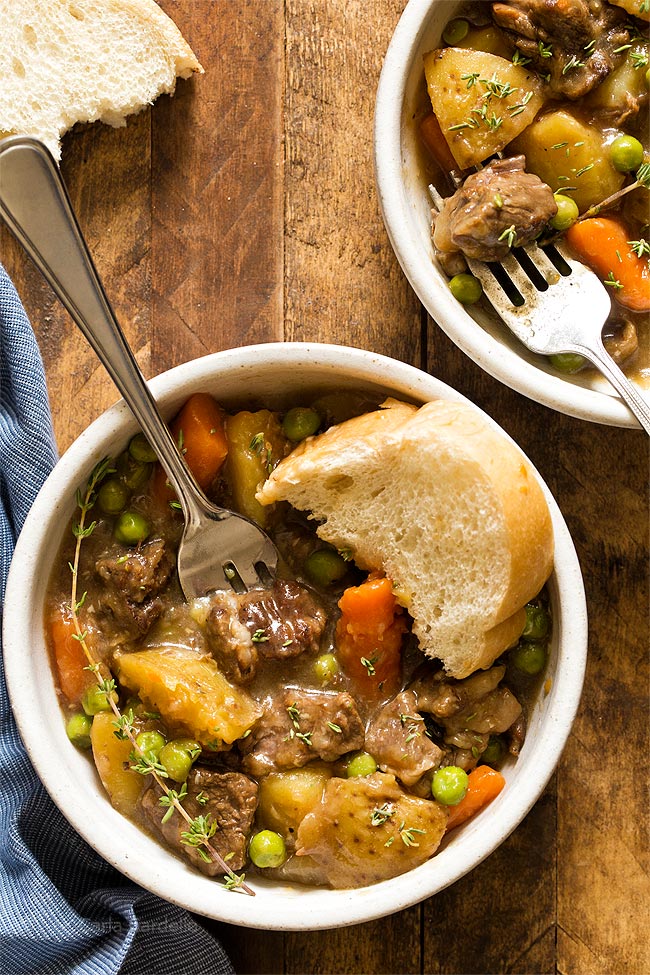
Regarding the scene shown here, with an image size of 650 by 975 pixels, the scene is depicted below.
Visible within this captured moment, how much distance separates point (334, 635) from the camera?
9.13 feet

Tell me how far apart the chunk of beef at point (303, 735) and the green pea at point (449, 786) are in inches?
8.9

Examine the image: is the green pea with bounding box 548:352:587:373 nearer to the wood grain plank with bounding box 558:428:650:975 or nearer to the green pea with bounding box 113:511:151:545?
the wood grain plank with bounding box 558:428:650:975

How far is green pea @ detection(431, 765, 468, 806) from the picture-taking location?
8.52 ft

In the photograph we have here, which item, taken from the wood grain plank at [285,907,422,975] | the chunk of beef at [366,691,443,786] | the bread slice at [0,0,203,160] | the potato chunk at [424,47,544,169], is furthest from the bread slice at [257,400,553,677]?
the bread slice at [0,0,203,160]

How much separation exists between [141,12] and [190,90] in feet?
0.81

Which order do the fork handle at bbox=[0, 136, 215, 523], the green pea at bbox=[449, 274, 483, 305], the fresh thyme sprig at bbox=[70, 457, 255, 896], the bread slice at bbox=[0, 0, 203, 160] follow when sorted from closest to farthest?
the fork handle at bbox=[0, 136, 215, 523]
the fresh thyme sprig at bbox=[70, 457, 255, 896]
the green pea at bbox=[449, 274, 483, 305]
the bread slice at bbox=[0, 0, 203, 160]

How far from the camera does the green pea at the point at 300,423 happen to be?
2.78 metres

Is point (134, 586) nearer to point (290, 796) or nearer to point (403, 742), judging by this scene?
point (290, 796)

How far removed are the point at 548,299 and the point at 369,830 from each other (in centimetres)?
144

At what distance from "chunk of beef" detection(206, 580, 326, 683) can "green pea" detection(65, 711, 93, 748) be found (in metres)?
0.38

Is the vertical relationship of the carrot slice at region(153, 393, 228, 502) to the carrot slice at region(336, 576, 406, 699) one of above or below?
above

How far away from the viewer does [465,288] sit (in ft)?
9.10

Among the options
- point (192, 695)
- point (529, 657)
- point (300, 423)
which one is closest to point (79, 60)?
point (300, 423)

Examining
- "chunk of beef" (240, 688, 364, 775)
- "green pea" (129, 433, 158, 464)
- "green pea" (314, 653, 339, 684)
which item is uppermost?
"green pea" (129, 433, 158, 464)
